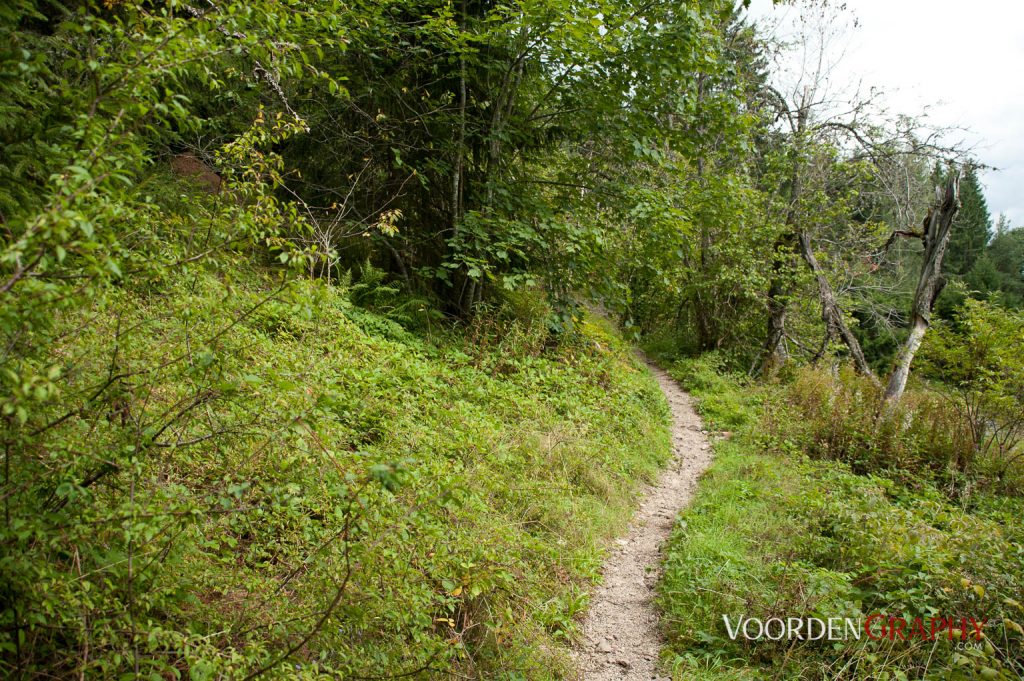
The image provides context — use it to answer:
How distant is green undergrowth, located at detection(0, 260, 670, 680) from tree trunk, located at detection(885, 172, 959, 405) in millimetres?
8168

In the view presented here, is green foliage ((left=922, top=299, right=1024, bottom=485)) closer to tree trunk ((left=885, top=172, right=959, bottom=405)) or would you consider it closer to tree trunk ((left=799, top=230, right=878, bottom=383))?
tree trunk ((left=885, top=172, right=959, bottom=405))

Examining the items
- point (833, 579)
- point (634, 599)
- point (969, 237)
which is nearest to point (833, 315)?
point (833, 579)

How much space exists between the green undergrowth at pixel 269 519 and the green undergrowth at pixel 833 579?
38.4 inches

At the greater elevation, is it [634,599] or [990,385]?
[990,385]

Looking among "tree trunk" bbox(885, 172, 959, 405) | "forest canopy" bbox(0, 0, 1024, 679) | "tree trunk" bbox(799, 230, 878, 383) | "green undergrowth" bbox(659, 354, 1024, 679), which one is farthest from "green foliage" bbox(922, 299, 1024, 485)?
"tree trunk" bbox(799, 230, 878, 383)

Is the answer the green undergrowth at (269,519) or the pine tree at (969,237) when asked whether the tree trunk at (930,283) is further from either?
the pine tree at (969,237)

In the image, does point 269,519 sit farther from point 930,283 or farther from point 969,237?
point 969,237

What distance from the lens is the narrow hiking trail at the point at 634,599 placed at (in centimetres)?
428

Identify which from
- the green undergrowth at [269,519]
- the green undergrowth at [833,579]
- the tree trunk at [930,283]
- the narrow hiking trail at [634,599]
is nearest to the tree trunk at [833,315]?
the tree trunk at [930,283]

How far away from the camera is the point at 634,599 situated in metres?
5.09

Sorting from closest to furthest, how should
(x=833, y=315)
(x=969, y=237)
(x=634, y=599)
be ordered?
(x=634, y=599) → (x=833, y=315) → (x=969, y=237)

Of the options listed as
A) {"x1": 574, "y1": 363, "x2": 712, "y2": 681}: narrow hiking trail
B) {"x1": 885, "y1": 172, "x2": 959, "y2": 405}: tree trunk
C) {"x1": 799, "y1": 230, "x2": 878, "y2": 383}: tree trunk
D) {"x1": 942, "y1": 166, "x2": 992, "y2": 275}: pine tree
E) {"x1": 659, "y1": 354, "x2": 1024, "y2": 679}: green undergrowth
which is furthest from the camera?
{"x1": 942, "y1": 166, "x2": 992, "y2": 275}: pine tree

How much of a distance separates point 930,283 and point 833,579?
9.08m

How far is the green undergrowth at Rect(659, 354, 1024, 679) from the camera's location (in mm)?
3891
